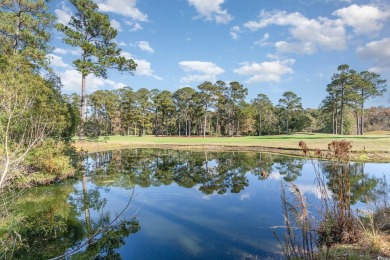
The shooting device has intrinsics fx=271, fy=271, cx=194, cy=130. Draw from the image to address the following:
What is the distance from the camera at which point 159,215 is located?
9.91m

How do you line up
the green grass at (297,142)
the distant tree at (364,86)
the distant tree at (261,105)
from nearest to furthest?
the green grass at (297,142) < the distant tree at (364,86) < the distant tree at (261,105)

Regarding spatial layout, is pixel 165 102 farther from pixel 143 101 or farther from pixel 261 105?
pixel 261 105

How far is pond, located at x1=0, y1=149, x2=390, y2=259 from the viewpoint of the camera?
272 inches

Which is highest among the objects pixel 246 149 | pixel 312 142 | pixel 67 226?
pixel 312 142

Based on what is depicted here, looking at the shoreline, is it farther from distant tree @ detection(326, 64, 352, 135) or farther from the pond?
distant tree @ detection(326, 64, 352, 135)

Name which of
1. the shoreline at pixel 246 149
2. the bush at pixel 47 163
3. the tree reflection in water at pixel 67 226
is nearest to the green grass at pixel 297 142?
the shoreline at pixel 246 149

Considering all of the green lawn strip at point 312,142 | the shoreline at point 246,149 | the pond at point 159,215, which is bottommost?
the pond at point 159,215

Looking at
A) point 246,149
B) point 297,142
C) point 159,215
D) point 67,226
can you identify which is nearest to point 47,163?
point 67,226

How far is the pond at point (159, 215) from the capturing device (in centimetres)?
691

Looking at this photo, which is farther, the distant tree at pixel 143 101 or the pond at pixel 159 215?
the distant tree at pixel 143 101

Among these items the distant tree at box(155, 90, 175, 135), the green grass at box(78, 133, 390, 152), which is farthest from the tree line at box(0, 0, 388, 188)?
the green grass at box(78, 133, 390, 152)

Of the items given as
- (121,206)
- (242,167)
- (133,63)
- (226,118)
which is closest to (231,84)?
(226,118)

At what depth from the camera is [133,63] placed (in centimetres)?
3100

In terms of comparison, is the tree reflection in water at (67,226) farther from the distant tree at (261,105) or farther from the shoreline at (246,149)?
the distant tree at (261,105)
